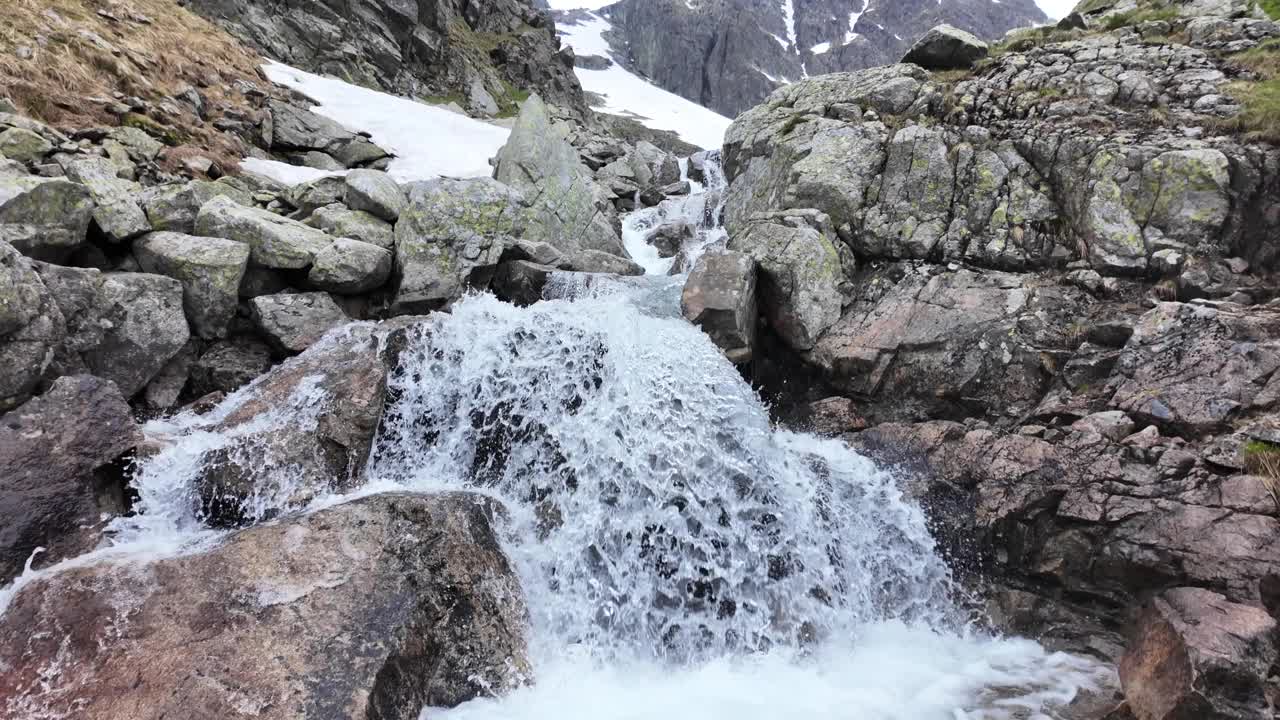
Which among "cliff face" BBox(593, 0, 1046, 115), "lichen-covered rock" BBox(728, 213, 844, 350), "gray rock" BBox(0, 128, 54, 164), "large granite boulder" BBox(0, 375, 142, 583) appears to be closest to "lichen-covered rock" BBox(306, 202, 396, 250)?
"gray rock" BBox(0, 128, 54, 164)

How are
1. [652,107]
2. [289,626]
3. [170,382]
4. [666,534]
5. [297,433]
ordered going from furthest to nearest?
[652,107], [170,382], [297,433], [666,534], [289,626]

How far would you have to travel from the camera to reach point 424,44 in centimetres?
4716

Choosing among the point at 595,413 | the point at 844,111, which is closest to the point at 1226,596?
the point at 595,413

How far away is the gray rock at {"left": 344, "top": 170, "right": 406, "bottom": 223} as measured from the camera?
1357cm

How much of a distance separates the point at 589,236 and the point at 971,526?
12097mm

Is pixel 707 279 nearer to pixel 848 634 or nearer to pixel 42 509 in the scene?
pixel 848 634

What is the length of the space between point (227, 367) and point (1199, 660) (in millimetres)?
14013

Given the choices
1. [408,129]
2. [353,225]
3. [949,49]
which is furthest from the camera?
[408,129]

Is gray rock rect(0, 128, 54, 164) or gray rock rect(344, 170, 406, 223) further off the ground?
gray rock rect(344, 170, 406, 223)

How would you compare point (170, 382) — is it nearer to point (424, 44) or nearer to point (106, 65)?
point (106, 65)

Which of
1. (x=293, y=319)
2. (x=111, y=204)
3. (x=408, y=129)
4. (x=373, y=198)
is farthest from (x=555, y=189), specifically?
(x=408, y=129)

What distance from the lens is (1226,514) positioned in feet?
23.0

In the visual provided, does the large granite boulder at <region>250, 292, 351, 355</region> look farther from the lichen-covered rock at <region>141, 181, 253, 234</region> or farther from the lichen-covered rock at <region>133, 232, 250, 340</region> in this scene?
the lichen-covered rock at <region>141, 181, 253, 234</region>

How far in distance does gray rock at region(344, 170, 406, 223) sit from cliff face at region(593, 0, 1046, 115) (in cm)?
15285
